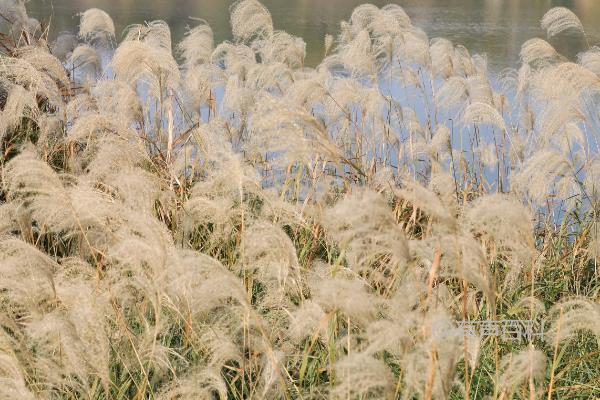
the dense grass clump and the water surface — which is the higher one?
the dense grass clump

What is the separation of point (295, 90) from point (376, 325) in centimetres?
206

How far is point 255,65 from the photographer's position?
16.2 feet

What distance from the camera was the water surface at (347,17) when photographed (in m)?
13.6

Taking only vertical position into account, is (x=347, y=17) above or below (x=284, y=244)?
below

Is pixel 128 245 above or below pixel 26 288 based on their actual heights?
above

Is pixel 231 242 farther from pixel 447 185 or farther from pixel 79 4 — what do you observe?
pixel 79 4

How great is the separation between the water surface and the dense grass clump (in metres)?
6.68

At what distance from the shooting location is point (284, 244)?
2.28 meters

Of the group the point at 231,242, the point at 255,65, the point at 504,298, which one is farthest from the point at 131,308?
the point at 255,65

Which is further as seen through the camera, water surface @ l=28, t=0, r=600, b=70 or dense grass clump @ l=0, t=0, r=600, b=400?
water surface @ l=28, t=0, r=600, b=70

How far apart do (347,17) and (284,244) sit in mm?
15901

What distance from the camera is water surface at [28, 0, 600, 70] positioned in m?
13.6

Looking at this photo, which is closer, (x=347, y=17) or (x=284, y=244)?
(x=284, y=244)

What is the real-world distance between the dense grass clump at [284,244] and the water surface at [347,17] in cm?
668
